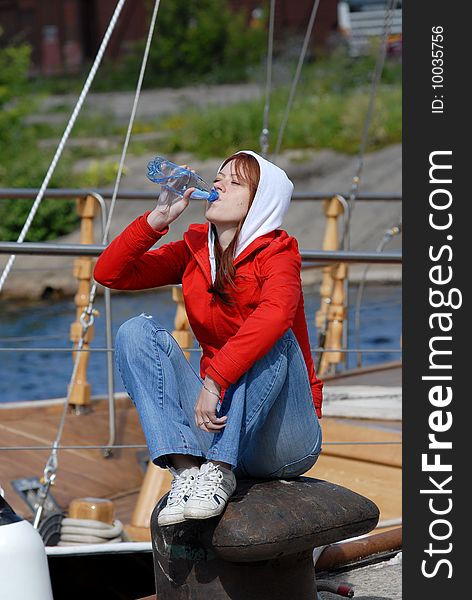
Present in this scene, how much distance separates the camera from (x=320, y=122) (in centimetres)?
2059

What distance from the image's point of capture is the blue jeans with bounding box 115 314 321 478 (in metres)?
2.54

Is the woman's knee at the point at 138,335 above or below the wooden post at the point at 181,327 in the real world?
below

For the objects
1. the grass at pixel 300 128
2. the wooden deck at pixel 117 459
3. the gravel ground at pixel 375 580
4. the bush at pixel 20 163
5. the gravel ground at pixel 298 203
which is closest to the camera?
the gravel ground at pixel 375 580

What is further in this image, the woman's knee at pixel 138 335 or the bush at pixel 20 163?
the bush at pixel 20 163

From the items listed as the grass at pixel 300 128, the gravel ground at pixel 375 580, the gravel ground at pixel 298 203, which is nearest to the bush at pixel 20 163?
the gravel ground at pixel 298 203

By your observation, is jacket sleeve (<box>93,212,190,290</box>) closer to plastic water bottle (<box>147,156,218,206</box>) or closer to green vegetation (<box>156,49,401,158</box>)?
plastic water bottle (<box>147,156,218,206</box>)

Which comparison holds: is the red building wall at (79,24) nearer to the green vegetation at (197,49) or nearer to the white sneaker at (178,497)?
the green vegetation at (197,49)

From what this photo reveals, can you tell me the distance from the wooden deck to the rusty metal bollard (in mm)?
1382

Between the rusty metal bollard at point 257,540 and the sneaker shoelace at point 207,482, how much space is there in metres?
0.08

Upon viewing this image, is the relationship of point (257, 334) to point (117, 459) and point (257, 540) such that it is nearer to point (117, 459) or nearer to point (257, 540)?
point (257, 540)

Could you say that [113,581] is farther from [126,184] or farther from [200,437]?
[126,184]

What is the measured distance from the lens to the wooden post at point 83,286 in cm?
567

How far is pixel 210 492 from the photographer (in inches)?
98.6

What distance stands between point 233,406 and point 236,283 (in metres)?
0.29
